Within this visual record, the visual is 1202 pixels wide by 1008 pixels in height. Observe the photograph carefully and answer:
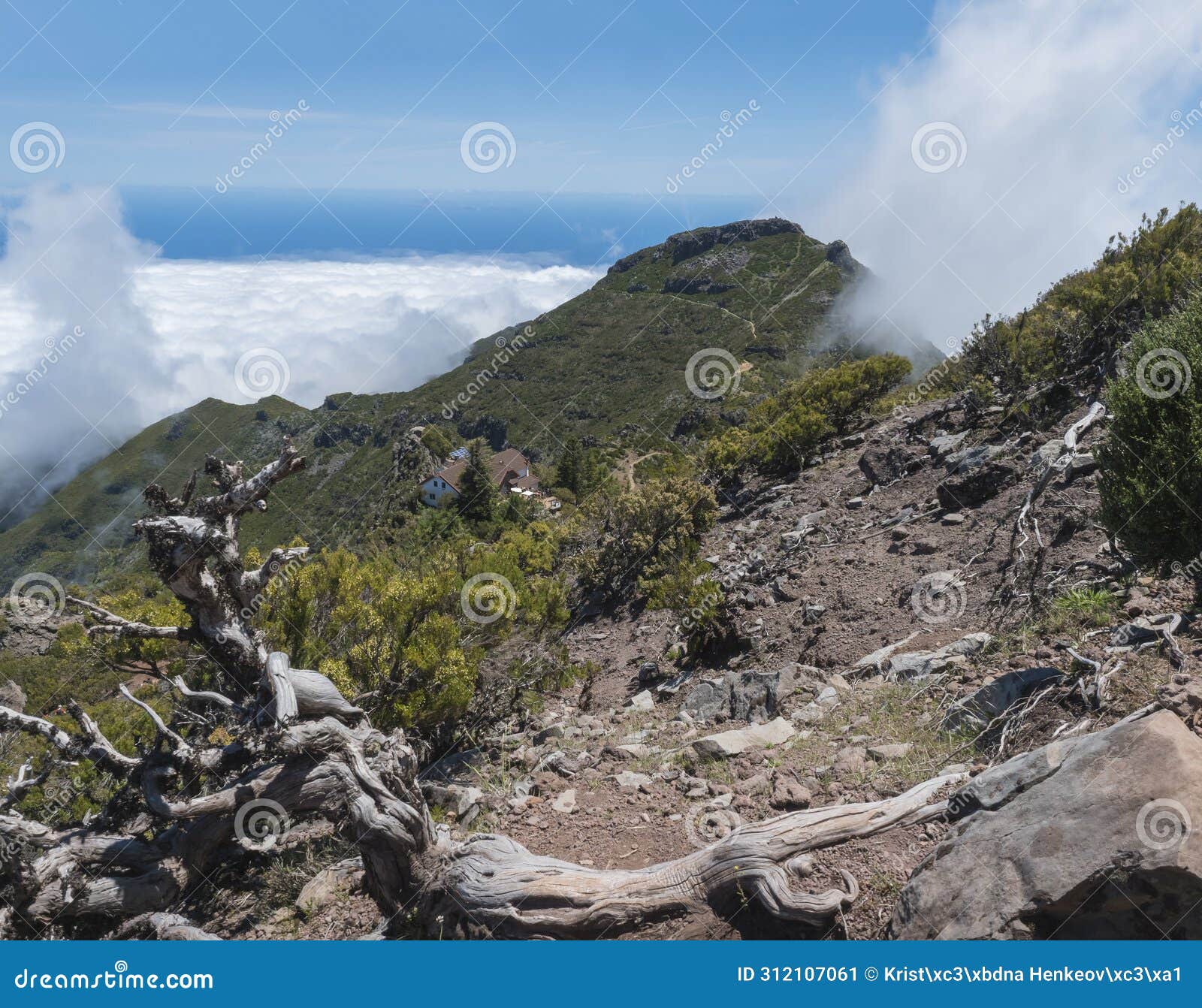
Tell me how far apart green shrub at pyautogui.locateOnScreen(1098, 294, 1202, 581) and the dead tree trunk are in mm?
2604

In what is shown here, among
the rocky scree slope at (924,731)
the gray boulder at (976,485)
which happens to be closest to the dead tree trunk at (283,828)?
the rocky scree slope at (924,731)

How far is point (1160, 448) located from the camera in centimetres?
512

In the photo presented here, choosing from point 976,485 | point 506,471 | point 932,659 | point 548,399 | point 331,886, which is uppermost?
point 548,399

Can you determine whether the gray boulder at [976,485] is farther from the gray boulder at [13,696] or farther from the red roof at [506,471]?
the red roof at [506,471]

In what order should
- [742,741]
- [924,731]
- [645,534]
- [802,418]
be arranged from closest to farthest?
[924,731]
[742,741]
[645,534]
[802,418]

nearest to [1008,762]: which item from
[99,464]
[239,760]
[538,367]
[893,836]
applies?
[893,836]

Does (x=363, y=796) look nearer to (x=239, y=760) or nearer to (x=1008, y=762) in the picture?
(x=239, y=760)

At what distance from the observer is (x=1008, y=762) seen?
166 inches

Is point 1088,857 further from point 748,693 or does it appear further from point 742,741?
point 748,693

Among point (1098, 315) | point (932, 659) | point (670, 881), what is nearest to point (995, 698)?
point (932, 659)

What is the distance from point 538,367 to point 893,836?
286 feet

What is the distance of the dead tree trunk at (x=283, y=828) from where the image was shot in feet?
13.8

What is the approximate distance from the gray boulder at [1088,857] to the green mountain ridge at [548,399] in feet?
159

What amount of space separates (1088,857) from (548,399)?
3148 inches
